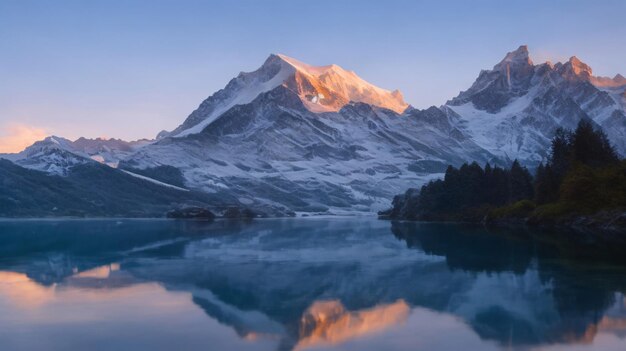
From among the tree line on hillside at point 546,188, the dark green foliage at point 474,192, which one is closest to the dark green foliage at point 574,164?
the tree line on hillside at point 546,188

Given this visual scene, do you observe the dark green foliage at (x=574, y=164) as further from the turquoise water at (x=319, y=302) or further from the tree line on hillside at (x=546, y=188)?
the turquoise water at (x=319, y=302)

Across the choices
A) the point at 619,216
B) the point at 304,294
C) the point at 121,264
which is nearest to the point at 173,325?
the point at 304,294

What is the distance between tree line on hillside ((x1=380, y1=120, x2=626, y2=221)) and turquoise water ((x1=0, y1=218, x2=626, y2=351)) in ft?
146

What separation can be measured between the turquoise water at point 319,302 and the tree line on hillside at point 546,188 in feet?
146

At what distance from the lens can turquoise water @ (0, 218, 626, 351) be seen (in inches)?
843

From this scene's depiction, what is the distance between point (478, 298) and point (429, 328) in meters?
6.97

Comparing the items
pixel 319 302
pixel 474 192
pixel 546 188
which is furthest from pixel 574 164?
pixel 319 302

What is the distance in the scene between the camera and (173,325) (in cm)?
2378

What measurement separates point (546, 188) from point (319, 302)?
315 feet

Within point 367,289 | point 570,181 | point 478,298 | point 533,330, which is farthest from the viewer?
point 570,181

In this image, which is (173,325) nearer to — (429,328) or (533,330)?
(429,328)

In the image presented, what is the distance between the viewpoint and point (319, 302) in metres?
28.6

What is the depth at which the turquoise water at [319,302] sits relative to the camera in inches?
843

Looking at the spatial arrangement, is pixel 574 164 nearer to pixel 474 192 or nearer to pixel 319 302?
pixel 474 192
